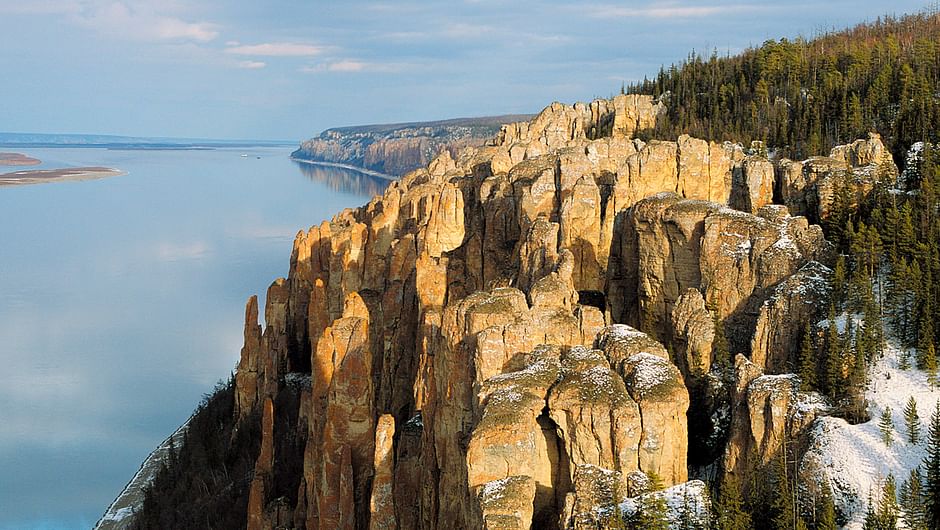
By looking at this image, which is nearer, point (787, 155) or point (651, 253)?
point (651, 253)

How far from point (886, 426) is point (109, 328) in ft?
212

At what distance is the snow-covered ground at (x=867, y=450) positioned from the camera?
1983cm

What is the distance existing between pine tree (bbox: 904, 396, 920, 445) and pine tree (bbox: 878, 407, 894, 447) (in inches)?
13.2

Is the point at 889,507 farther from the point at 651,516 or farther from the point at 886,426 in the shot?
the point at 651,516

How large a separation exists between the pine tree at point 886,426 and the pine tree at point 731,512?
11.6 ft

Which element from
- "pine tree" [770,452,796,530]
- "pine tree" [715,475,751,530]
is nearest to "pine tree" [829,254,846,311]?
"pine tree" [770,452,796,530]

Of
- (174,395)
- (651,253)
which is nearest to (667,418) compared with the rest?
(651,253)

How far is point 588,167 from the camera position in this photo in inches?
1533

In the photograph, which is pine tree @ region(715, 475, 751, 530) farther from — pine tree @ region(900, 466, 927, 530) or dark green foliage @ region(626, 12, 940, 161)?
dark green foliage @ region(626, 12, 940, 161)

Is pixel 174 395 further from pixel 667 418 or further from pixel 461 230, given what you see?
pixel 667 418

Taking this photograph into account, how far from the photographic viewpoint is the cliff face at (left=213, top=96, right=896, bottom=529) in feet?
66.9

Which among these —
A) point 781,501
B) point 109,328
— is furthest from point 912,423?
point 109,328

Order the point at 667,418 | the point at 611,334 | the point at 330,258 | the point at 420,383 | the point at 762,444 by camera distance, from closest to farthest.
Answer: the point at 667,418
the point at 762,444
the point at 611,334
the point at 420,383
the point at 330,258

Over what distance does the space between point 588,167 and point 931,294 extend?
16191 millimetres
